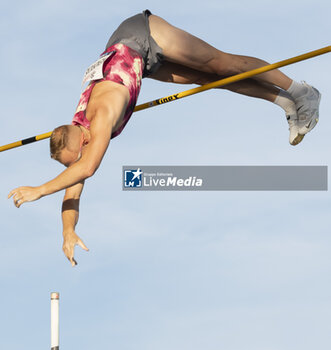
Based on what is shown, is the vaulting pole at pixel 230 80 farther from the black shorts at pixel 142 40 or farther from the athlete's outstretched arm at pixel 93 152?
the athlete's outstretched arm at pixel 93 152

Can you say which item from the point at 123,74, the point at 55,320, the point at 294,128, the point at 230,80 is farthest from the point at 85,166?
the point at 294,128

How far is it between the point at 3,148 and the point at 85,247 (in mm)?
2621

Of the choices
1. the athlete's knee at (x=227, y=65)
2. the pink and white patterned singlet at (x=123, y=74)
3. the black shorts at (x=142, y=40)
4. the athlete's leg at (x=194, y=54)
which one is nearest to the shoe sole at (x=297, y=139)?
the athlete's leg at (x=194, y=54)

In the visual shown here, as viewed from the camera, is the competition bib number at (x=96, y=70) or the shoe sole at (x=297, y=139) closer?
the competition bib number at (x=96, y=70)

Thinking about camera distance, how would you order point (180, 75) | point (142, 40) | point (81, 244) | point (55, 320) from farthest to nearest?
point (180, 75)
point (142, 40)
point (81, 244)
point (55, 320)

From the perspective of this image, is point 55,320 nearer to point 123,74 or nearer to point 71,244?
point 71,244

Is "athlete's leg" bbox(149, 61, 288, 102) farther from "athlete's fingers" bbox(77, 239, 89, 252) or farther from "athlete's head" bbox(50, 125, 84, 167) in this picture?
"athlete's fingers" bbox(77, 239, 89, 252)

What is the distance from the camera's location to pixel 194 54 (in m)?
9.85

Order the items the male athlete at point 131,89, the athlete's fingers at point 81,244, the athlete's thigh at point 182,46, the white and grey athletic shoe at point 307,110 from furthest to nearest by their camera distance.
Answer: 1. the white and grey athletic shoe at point 307,110
2. the athlete's thigh at point 182,46
3. the athlete's fingers at point 81,244
4. the male athlete at point 131,89

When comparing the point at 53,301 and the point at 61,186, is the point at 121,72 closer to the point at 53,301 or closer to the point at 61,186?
the point at 61,186

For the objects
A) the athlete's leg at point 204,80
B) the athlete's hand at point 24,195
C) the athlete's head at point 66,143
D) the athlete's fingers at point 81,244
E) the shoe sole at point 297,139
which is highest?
the athlete's leg at point 204,80

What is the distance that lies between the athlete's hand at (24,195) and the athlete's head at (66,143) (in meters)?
0.51

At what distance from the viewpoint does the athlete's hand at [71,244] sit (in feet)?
30.6

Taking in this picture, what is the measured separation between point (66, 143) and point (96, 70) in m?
1.07
